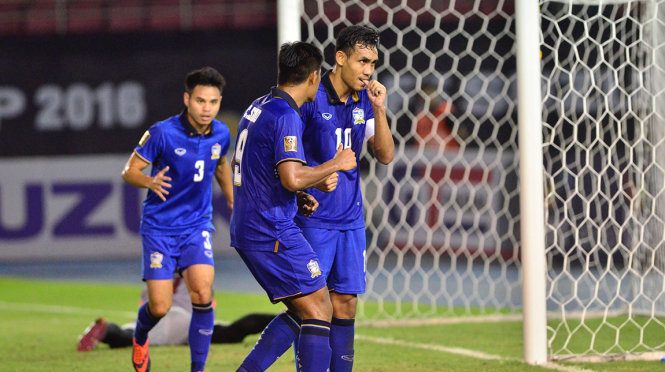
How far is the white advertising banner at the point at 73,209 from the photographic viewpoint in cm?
1302

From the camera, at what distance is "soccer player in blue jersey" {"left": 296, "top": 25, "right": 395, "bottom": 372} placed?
13.9 feet

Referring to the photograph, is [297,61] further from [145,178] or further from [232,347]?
[232,347]

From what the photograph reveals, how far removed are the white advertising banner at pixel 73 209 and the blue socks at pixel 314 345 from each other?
9198 mm

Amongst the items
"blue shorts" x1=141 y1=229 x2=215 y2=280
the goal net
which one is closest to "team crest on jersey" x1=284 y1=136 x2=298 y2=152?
"blue shorts" x1=141 y1=229 x2=215 y2=280

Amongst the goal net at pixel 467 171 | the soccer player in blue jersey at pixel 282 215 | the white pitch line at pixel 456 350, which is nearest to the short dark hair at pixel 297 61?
the soccer player in blue jersey at pixel 282 215

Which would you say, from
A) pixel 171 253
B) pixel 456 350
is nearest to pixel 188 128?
pixel 171 253

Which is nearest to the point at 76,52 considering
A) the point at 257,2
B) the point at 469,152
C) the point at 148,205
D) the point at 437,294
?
the point at 257,2

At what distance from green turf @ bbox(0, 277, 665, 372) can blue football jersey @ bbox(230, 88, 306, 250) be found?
169 centimetres

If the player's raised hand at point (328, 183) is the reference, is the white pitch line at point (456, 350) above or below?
below

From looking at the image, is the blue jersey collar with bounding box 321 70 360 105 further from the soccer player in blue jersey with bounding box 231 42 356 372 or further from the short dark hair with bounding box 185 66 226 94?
the short dark hair with bounding box 185 66 226 94

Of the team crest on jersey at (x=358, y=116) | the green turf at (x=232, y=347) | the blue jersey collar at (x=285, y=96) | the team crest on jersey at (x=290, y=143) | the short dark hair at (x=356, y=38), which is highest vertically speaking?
the short dark hair at (x=356, y=38)

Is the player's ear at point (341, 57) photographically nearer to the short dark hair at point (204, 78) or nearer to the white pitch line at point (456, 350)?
the short dark hair at point (204, 78)

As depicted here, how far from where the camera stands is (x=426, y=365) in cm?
545

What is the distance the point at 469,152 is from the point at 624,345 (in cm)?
543
